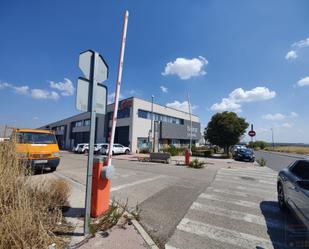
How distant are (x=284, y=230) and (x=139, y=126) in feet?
85.8

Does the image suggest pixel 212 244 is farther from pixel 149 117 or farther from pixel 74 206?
pixel 149 117

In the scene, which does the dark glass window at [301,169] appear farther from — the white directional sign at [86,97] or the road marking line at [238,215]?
the white directional sign at [86,97]

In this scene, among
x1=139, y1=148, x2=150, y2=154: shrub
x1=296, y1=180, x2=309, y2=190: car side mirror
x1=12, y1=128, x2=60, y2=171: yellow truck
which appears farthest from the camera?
x1=139, y1=148, x2=150, y2=154: shrub

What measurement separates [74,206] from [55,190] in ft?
2.03

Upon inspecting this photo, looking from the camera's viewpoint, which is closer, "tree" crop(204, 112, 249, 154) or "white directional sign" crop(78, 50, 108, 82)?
"white directional sign" crop(78, 50, 108, 82)

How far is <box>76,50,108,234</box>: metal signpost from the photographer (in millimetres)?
3049

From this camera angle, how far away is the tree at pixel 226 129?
2567 cm

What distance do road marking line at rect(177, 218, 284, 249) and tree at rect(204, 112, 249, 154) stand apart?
23.8 metres

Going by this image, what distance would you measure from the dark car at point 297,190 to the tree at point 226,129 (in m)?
21.7

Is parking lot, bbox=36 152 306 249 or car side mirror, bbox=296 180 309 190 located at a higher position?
car side mirror, bbox=296 180 309 190

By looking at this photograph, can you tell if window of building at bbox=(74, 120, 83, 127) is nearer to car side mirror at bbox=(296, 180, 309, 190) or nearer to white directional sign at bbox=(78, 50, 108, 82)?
white directional sign at bbox=(78, 50, 108, 82)

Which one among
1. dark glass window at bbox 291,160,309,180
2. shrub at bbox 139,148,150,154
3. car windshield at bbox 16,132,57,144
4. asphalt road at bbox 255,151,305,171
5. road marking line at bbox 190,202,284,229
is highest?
car windshield at bbox 16,132,57,144

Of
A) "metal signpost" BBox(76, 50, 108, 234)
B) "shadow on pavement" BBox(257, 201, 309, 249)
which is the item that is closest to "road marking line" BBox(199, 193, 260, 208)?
"shadow on pavement" BBox(257, 201, 309, 249)

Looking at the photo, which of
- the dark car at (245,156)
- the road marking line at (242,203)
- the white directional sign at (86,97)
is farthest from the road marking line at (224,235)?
the dark car at (245,156)
